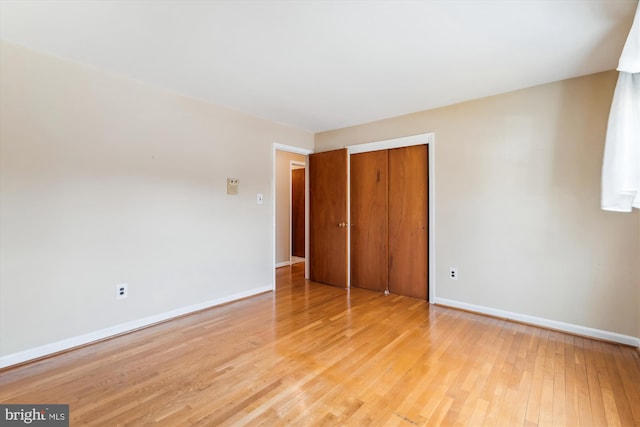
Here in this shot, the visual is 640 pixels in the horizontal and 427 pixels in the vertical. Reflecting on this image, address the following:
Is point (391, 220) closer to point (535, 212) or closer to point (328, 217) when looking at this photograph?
point (328, 217)

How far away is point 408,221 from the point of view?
145 inches

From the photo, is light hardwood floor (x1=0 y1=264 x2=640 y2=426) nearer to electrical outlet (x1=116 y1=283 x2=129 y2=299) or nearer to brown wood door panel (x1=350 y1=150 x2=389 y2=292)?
electrical outlet (x1=116 y1=283 x2=129 y2=299)

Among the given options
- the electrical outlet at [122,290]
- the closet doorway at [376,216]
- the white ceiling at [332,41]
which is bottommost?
the electrical outlet at [122,290]

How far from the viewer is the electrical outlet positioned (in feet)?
8.57

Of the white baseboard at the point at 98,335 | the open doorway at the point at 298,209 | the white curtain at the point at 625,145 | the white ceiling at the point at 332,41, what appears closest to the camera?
the white ceiling at the point at 332,41

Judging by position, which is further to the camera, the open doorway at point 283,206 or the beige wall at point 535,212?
the open doorway at point 283,206

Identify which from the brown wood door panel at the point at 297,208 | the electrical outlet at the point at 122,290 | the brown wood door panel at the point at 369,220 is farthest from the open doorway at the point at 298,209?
the electrical outlet at the point at 122,290

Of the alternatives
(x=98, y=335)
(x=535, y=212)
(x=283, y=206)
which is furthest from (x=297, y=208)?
(x=535, y=212)

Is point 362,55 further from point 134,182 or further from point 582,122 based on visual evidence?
point 134,182

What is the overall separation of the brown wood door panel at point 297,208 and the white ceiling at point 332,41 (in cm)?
324

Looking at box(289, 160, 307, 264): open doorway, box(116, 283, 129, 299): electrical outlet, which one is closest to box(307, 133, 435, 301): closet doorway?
box(289, 160, 307, 264): open doorway

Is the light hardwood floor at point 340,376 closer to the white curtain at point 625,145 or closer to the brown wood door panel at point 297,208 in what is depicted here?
the white curtain at point 625,145

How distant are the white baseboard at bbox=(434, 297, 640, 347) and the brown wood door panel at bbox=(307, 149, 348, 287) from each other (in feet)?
4.81

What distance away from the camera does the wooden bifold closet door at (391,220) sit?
3593 mm
